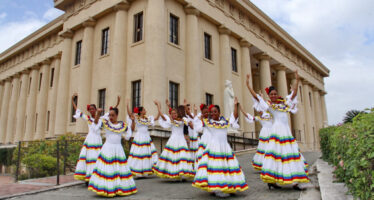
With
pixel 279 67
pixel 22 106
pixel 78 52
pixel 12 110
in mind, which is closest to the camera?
pixel 78 52

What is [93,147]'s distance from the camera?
782cm

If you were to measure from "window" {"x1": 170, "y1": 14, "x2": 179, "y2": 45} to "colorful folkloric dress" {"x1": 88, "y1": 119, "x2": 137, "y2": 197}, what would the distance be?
12.1 m

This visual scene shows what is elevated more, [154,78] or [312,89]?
[312,89]

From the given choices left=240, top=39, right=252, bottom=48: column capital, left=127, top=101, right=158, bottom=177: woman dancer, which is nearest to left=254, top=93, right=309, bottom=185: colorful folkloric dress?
left=127, top=101, right=158, bottom=177: woman dancer

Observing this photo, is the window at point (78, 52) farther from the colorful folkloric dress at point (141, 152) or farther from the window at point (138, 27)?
the colorful folkloric dress at point (141, 152)

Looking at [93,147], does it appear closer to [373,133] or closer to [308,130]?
[373,133]

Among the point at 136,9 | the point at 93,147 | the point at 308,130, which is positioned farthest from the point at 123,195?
the point at 308,130

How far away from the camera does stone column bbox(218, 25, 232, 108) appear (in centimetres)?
2097

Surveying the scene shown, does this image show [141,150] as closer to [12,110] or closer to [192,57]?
[192,57]

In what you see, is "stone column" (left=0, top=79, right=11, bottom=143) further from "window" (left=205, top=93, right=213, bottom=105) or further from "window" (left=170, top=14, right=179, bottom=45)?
"window" (left=205, top=93, right=213, bottom=105)

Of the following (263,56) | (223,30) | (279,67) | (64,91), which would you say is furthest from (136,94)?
(279,67)

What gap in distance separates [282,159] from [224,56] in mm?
16260

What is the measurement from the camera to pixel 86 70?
2019 cm

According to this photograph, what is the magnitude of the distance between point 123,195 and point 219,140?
8.25 feet
